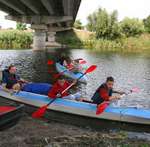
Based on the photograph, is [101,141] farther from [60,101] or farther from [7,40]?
[7,40]

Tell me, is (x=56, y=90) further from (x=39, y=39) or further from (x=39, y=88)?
(x=39, y=39)

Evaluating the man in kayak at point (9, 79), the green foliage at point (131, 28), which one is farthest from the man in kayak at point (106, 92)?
the green foliage at point (131, 28)

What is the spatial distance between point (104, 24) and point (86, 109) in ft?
220

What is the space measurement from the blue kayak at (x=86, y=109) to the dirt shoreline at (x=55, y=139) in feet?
6.03

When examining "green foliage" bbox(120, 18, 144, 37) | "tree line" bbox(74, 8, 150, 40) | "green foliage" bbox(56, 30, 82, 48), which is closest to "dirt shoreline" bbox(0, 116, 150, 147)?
"green foliage" bbox(56, 30, 82, 48)

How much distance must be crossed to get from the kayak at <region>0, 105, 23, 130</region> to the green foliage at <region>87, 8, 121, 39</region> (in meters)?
68.2

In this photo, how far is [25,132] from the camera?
10.9 m

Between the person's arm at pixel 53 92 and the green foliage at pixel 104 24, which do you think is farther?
the green foliage at pixel 104 24

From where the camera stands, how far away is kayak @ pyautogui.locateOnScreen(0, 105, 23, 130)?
9859mm

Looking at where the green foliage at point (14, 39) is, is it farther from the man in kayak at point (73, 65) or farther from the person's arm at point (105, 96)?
the person's arm at point (105, 96)

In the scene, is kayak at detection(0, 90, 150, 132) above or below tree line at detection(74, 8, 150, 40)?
below

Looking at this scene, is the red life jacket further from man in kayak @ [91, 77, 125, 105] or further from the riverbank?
the riverbank

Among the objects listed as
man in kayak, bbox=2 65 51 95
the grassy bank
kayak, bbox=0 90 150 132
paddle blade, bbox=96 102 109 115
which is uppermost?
man in kayak, bbox=2 65 51 95

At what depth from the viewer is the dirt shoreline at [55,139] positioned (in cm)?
937
